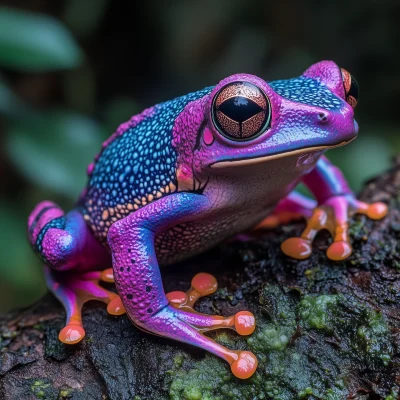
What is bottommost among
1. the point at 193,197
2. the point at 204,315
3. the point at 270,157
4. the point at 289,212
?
the point at 289,212

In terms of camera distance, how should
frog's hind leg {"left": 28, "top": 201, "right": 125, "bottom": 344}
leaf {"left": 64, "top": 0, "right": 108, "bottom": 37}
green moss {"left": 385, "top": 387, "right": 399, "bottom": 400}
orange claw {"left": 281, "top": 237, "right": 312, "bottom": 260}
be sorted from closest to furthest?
green moss {"left": 385, "top": 387, "right": 399, "bottom": 400}
frog's hind leg {"left": 28, "top": 201, "right": 125, "bottom": 344}
orange claw {"left": 281, "top": 237, "right": 312, "bottom": 260}
leaf {"left": 64, "top": 0, "right": 108, "bottom": 37}

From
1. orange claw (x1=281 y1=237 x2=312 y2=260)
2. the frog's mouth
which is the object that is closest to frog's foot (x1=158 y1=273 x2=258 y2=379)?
orange claw (x1=281 y1=237 x2=312 y2=260)

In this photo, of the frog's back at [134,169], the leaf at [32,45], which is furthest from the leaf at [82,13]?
the frog's back at [134,169]

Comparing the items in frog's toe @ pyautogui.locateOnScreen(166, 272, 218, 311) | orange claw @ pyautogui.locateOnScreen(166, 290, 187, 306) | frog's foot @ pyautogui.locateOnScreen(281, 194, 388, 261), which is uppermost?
orange claw @ pyautogui.locateOnScreen(166, 290, 187, 306)

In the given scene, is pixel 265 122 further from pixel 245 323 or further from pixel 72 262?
pixel 72 262

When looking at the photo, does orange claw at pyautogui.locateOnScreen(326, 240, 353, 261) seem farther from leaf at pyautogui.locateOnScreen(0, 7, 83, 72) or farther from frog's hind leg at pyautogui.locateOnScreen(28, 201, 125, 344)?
leaf at pyautogui.locateOnScreen(0, 7, 83, 72)

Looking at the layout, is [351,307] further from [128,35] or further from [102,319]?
[128,35]

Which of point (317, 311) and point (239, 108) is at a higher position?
point (239, 108)

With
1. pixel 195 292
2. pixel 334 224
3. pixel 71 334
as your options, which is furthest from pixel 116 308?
pixel 334 224
